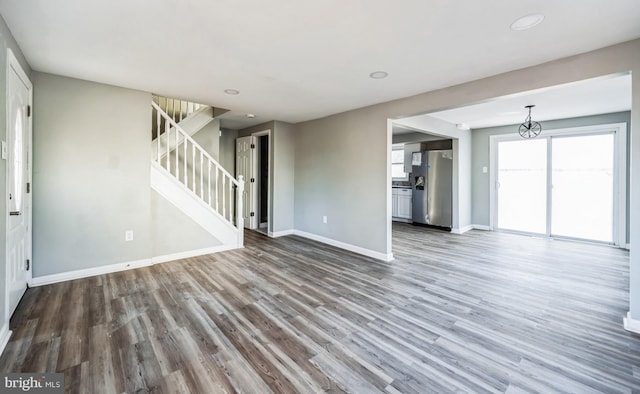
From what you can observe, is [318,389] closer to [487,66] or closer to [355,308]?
[355,308]

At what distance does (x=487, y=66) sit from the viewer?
268cm

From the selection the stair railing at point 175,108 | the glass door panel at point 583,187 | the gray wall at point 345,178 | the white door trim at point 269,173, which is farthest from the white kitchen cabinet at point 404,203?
the stair railing at point 175,108

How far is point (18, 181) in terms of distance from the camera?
2.53m

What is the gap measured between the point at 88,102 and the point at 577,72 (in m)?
4.98

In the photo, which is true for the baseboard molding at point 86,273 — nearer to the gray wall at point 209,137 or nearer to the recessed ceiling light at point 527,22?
the gray wall at point 209,137

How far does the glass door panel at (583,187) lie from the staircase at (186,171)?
6.06 meters

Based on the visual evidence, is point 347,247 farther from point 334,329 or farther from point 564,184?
point 564,184

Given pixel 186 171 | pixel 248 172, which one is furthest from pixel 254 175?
pixel 186 171

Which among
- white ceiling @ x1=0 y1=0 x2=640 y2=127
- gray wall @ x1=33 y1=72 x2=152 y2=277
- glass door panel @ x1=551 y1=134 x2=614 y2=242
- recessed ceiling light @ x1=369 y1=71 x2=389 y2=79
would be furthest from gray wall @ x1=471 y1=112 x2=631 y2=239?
gray wall @ x1=33 y1=72 x2=152 y2=277

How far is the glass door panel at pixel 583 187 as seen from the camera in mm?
4953

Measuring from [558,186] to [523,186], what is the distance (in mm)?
565

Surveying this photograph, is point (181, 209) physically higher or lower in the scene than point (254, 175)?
lower

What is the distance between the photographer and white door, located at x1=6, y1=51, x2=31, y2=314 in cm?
215

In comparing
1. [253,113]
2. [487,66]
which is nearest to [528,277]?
[487,66]
